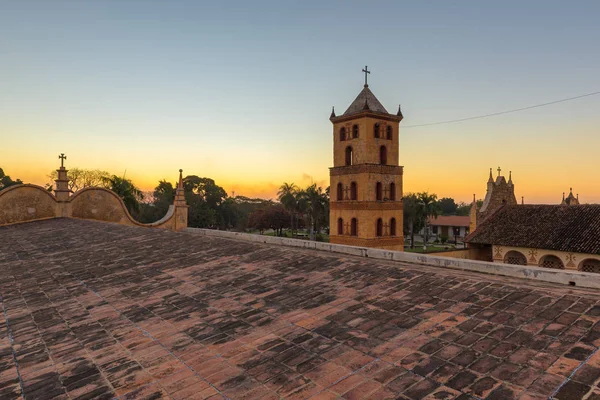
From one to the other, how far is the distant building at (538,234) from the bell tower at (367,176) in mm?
7533

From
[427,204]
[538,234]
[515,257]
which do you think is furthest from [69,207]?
[427,204]

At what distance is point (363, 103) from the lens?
1096 inches

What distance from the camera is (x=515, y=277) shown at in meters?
6.15

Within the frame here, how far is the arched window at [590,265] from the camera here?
74.3 feet

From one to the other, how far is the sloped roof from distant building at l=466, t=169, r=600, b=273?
13162 mm

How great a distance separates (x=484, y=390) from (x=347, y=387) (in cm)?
116

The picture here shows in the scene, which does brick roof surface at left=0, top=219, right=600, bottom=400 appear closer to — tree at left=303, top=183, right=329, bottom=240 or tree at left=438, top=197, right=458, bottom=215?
tree at left=303, top=183, right=329, bottom=240

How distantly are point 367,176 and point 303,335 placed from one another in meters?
23.6

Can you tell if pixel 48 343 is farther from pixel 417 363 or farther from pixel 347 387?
pixel 417 363

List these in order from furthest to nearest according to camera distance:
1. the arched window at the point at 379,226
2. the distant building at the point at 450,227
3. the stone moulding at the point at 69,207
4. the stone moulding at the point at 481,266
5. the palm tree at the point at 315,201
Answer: the distant building at the point at 450,227
the palm tree at the point at 315,201
the arched window at the point at 379,226
the stone moulding at the point at 69,207
the stone moulding at the point at 481,266

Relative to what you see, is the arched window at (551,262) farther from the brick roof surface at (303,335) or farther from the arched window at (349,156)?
the brick roof surface at (303,335)

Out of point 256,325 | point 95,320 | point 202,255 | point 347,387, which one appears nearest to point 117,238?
point 202,255

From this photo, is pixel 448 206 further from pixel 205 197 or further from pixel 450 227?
pixel 205 197

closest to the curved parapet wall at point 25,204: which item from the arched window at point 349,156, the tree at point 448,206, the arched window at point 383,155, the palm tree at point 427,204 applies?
the arched window at point 349,156
